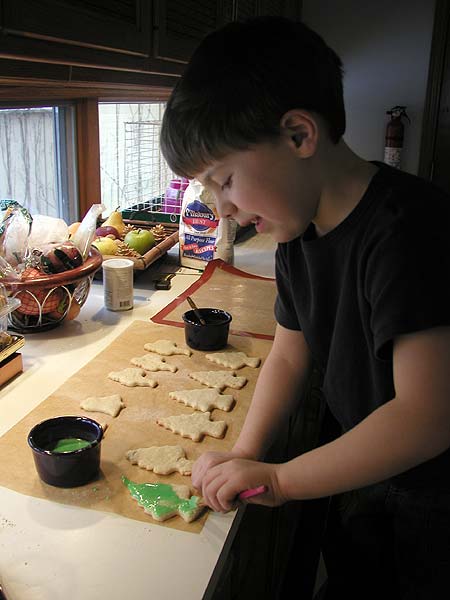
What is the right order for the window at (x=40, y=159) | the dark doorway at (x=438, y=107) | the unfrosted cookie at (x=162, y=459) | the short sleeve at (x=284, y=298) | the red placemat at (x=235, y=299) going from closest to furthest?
1. the unfrosted cookie at (x=162, y=459)
2. the short sleeve at (x=284, y=298)
3. the red placemat at (x=235, y=299)
4. the window at (x=40, y=159)
5. the dark doorway at (x=438, y=107)

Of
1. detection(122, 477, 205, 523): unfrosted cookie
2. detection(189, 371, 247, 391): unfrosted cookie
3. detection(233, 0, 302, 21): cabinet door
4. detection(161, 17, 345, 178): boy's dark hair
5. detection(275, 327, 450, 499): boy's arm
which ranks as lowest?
detection(122, 477, 205, 523): unfrosted cookie

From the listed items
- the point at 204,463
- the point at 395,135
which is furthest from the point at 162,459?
the point at 395,135

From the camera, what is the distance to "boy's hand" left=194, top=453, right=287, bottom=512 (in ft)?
2.62

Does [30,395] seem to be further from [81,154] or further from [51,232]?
[81,154]

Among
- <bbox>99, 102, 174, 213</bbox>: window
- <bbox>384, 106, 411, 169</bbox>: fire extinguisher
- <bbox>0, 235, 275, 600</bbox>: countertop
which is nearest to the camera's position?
<bbox>0, 235, 275, 600</bbox>: countertop

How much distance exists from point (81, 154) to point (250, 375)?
3.82 feet

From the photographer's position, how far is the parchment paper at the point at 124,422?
830 millimetres

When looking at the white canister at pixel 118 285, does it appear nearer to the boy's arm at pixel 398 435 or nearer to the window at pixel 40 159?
the window at pixel 40 159

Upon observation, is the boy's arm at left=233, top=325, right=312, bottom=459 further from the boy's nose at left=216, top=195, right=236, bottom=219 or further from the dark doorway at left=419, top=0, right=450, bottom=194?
the dark doorway at left=419, top=0, right=450, bottom=194

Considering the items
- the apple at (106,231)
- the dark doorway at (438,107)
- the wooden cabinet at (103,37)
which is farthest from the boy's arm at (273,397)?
the dark doorway at (438,107)

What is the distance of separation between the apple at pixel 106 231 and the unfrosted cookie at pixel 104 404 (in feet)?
2.92

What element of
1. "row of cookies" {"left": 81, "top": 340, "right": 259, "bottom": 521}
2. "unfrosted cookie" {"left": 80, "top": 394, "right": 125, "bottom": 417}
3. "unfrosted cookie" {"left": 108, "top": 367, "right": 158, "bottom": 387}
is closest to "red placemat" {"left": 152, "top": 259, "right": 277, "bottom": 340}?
"row of cookies" {"left": 81, "top": 340, "right": 259, "bottom": 521}

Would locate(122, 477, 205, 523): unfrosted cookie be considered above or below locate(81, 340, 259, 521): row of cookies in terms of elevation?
below

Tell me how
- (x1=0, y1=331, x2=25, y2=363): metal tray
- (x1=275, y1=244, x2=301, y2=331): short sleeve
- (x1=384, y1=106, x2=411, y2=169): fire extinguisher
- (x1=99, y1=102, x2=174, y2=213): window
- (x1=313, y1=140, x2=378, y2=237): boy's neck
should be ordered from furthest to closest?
(x1=384, y1=106, x2=411, y2=169): fire extinguisher → (x1=99, y1=102, x2=174, y2=213): window → (x1=0, y1=331, x2=25, y2=363): metal tray → (x1=275, y1=244, x2=301, y2=331): short sleeve → (x1=313, y1=140, x2=378, y2=237): boy's neck
